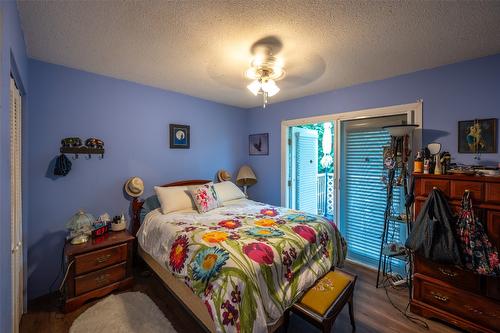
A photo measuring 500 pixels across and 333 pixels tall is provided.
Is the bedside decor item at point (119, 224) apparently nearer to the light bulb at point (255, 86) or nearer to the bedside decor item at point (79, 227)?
the bedside decor item at point (79, 227)

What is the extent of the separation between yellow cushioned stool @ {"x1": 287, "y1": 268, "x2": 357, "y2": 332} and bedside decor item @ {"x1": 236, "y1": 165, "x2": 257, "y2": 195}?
2350 mm

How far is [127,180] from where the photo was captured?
9.32ft

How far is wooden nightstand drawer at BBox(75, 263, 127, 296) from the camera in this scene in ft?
6.94

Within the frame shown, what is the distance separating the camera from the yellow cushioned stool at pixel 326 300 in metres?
1.52

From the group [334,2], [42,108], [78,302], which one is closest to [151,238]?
[78,302]

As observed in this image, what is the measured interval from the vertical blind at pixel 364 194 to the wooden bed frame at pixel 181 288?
186 centimetres

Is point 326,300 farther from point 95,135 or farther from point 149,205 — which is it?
point 95,135

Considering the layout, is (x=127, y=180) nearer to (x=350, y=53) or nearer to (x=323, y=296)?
(x=323, y=296)

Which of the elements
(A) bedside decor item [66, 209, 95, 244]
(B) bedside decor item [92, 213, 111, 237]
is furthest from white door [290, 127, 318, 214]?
(A) bedside decor item [66, 209, 95, 244]

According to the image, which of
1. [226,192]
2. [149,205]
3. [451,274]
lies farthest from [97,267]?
[451,274]

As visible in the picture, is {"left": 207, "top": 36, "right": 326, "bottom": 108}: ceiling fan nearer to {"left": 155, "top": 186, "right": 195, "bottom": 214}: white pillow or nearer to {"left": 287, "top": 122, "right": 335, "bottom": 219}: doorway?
{"left": 287, "top": 122, "right": 335, "bottom": 219}: doorway

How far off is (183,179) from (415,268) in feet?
10.00

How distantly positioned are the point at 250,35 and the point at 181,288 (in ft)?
7.32

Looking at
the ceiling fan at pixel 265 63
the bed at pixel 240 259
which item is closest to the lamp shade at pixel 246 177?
the bed at pixel 240 259
